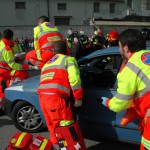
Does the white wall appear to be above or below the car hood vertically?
above

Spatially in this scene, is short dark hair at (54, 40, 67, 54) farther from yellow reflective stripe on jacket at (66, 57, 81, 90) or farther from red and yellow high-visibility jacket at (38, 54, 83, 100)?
yellow reflective stripe on jacket at (66, 57, 81, 90)

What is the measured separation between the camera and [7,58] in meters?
5.55

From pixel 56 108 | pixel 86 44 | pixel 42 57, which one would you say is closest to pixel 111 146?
pixel 56 108

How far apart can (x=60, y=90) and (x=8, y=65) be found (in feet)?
8.84

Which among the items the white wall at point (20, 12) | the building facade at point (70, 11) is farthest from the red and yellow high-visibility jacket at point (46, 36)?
the white wall at point (20, 12)

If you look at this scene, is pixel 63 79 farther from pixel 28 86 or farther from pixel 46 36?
pixel 46 36

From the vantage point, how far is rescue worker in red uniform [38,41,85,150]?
330 centimetres

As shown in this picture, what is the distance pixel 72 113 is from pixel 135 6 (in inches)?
2151

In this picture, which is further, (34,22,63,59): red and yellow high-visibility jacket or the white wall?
the white wall

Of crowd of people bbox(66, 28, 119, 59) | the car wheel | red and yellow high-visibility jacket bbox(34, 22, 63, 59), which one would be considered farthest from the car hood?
crowd of people bbox(66, 28, 119, 59)

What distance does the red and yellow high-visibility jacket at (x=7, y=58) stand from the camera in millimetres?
5554

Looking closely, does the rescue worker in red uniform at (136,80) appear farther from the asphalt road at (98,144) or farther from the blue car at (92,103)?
the asphalt road at (98,144)

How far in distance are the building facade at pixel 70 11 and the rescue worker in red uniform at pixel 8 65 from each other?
41390 mm

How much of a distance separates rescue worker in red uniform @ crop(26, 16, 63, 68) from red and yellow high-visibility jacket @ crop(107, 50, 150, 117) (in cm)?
238
